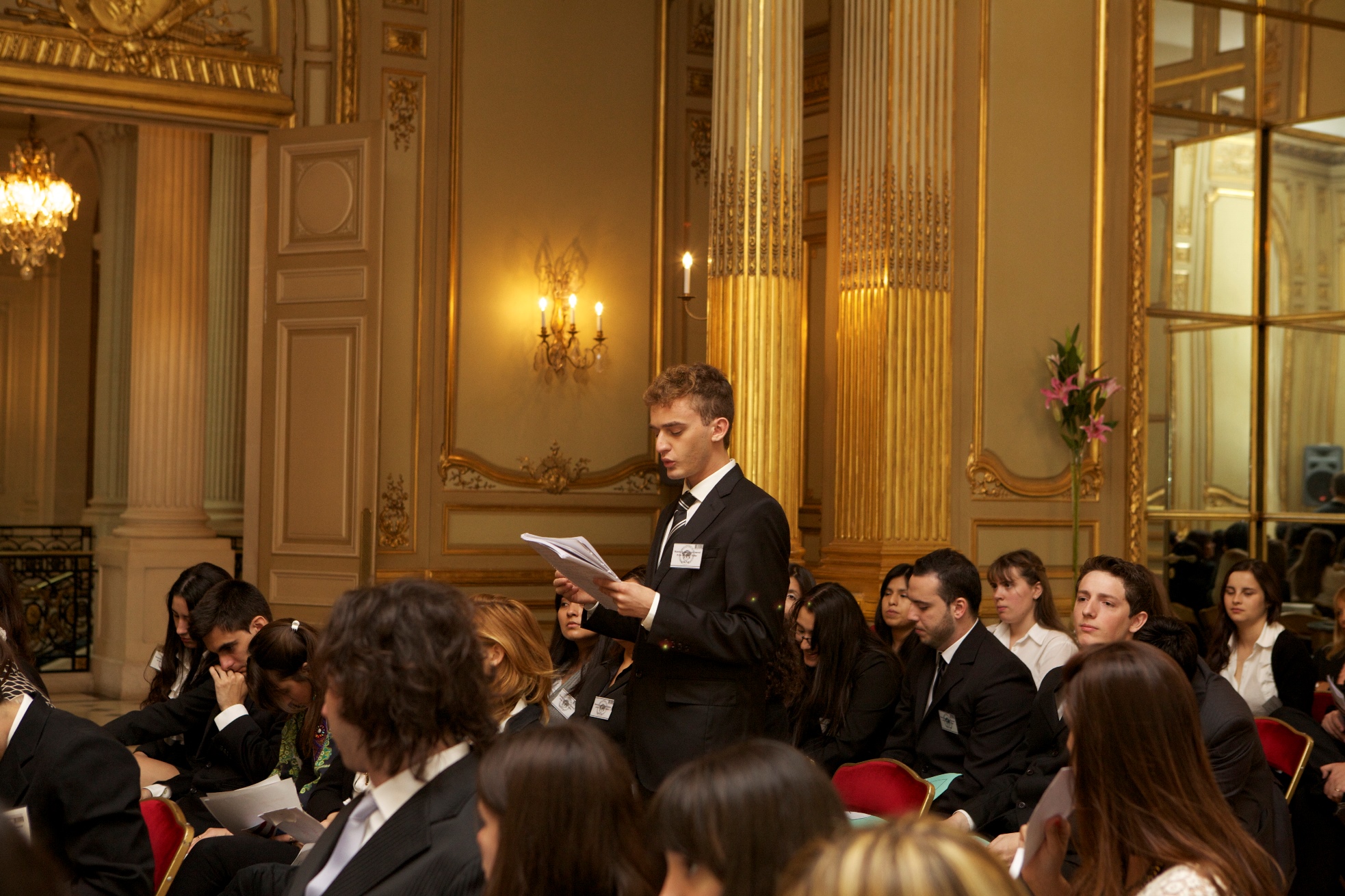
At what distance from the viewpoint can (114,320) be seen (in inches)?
427

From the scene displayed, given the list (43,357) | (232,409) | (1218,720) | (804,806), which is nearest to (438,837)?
(804,806)

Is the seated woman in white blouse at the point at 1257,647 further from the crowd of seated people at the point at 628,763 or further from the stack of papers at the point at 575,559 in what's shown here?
the stack of papers at the point at 575,559

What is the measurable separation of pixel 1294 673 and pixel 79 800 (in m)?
4.24

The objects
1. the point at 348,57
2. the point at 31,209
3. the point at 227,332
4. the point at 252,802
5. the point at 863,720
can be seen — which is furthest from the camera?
the point at 227,332

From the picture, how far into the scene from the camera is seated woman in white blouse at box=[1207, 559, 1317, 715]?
489cm

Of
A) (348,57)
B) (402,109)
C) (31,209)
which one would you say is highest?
(348,57)

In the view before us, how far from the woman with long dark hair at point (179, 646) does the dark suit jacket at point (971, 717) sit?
2.34 m

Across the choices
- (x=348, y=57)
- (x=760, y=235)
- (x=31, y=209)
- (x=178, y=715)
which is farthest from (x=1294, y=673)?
(x=31, y=209)

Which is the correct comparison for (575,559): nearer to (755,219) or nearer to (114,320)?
(755,219)

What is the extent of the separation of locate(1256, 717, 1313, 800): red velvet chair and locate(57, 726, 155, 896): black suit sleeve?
114 inches

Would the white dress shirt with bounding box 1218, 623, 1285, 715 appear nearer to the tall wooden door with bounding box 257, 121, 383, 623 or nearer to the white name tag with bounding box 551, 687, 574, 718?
the white name tag with bounding box 551, 687, 574, 718

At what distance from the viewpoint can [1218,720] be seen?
2.75 metres

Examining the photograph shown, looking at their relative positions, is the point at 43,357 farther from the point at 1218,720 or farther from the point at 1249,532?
the point at 1218,720

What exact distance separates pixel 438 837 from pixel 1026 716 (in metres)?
2.44
